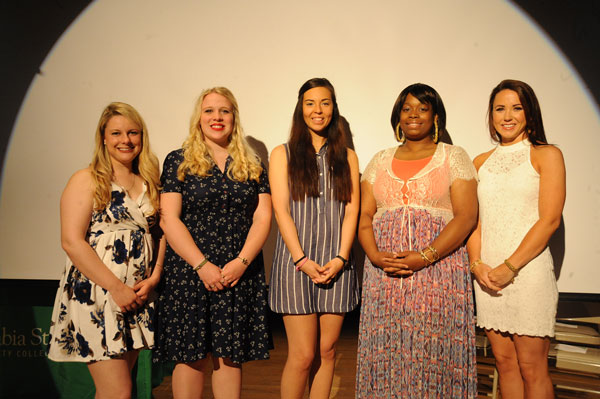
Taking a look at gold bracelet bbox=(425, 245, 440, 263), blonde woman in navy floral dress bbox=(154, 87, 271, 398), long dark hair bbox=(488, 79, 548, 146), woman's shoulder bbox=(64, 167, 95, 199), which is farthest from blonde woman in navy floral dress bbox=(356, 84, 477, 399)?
woman's shoulder bbox=(64, 167, 95, 199)

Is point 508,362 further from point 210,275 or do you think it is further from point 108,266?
point 108,266

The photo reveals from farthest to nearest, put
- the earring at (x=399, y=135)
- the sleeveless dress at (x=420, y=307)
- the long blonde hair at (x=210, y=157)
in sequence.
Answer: the earring at (x=399, y=135), the long blonde hair at (x=210, y=157), the sleeveless dress at (x=420, y=307)

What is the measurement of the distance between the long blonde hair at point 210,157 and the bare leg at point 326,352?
0.80 meters

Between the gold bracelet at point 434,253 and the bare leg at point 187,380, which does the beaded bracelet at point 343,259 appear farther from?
the bare leg at point 187,380

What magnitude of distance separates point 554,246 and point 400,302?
4.55 feet

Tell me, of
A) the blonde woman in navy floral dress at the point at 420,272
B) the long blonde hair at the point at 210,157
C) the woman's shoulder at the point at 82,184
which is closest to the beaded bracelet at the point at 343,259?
the blonde woman in navy floral dress at the point at 420,272

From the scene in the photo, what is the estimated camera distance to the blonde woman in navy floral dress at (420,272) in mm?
2066

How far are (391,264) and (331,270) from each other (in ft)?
0.94

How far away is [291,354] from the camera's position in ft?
7.20

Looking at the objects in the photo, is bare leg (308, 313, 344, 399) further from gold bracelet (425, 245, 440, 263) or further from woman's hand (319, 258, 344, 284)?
gold bracelet (425, 245, 440, 263)

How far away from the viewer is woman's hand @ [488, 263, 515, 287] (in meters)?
2.10

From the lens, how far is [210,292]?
2.14m

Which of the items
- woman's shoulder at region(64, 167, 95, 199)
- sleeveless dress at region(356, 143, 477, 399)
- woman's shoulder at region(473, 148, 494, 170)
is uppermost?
woman's shoulder at region(473, 148, 494, 170)

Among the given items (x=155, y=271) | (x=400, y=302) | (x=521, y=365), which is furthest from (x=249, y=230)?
(x=521, y=365)
